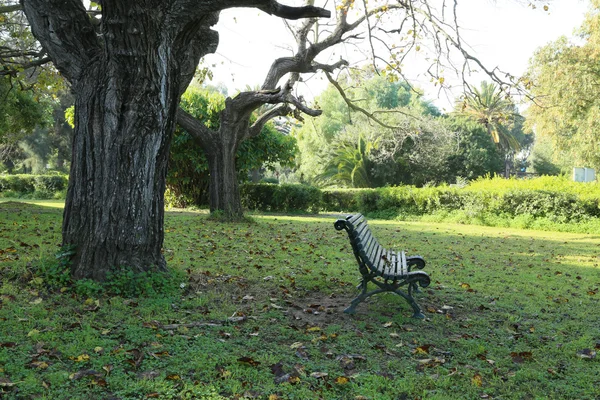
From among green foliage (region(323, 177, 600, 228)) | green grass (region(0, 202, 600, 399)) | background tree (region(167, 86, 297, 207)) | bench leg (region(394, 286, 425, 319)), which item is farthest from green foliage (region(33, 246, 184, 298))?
green foliage (region(323, 177, 600, 228))

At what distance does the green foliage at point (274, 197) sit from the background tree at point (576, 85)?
35.8 ft

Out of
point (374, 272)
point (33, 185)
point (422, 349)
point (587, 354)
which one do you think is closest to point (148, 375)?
point (422, 349)

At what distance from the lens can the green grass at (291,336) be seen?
11.5 feet

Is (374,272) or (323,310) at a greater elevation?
(374,272)

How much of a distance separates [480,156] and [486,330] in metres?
42.7

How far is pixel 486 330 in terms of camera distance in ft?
16.7

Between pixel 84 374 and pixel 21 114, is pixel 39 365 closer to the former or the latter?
pixel 84 374

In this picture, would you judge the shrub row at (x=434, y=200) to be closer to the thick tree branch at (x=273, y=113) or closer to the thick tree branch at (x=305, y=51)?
the thick tree branch at (x=273, y=113)

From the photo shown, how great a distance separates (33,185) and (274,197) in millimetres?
17311

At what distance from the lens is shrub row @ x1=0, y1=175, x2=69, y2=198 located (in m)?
29.5

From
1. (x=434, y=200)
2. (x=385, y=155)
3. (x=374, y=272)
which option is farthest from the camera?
(x=385, y=155)

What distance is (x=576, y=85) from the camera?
858 inches

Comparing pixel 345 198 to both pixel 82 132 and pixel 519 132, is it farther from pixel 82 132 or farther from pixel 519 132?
pixel 519 132

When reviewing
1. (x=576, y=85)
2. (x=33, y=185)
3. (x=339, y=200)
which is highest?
(x=576, y=85)
